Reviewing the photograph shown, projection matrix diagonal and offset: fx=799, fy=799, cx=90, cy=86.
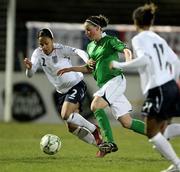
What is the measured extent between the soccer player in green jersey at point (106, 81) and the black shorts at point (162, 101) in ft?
9.02

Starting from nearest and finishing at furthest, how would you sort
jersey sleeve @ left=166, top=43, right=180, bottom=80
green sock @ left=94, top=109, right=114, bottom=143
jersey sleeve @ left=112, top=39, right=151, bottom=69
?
jersey sleeve @ left=112, top=39, right=151, bottom=69 → jersey sleeve @ left=166, top=43, right=180, bottom=80 → green sock @ left=94, top=109, right=114, bottom=143

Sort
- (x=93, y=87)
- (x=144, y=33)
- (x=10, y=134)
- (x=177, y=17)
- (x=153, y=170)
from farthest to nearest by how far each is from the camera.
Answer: (x=177, y=17) < (x=93, y=87) < (x=10, y=134) < (x=153, y=170) < (x=144, y=33)

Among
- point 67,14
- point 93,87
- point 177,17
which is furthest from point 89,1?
point 93,87

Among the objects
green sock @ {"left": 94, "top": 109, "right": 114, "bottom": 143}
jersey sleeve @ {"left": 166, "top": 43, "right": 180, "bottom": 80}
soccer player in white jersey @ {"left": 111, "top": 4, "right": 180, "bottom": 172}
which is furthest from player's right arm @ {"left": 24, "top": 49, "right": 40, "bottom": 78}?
jersey sleeve @ {"left": 166, "top": 43, "right": 180, "bottom": 80}

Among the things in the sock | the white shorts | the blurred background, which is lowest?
the sock

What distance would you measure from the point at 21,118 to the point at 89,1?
5986mm

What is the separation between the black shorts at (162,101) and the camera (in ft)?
31.5

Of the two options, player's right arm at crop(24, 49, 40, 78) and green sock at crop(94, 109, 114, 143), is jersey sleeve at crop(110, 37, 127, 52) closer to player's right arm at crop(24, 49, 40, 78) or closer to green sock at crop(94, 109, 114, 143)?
green sock at crop(94, 109, 114, 143)

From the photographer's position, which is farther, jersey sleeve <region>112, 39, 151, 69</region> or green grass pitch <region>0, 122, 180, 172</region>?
green grass pitch <region>0, 122, 180, 172</region>

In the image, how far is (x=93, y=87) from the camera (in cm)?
2334

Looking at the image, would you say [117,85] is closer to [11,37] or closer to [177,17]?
[11,37]

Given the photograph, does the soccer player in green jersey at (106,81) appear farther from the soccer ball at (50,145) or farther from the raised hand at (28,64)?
the raised hand at (28,64)

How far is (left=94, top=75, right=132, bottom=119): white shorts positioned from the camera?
1245 cm

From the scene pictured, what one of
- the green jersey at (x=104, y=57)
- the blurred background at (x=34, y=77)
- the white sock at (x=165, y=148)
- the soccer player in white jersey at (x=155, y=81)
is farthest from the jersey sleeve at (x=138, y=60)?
the blurred background at (x=34, y=77)
